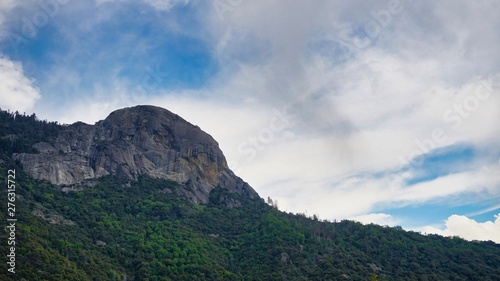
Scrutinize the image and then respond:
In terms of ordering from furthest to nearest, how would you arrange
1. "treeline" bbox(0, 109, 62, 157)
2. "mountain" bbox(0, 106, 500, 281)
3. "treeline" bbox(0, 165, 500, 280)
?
"treeline" bbox(0, 109, 62, 157)
"mountain" bbox(0, 106, 500, 281)
"treeline" bbox(0, 165, 500, 280)

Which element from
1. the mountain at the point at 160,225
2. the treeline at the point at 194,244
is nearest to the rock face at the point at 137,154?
the mountain at the point at 160,225

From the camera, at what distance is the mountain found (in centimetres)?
9694

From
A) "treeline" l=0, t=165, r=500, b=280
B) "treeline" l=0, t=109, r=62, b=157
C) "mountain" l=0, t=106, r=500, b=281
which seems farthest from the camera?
"treeline" l=0, t=109, r=62, b=157

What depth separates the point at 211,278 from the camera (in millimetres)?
102938

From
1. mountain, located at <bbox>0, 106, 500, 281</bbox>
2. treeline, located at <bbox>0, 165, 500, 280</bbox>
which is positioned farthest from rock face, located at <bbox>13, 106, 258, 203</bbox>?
treeline, located at <bbox>0, 165, 500, 280</bbox>

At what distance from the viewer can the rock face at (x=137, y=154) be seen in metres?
143

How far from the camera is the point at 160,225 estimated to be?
131000 millimetres

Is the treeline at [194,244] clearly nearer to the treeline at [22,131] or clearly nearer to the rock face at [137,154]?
the rock face at [137,154]

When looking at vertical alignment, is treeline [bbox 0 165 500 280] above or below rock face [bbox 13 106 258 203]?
below

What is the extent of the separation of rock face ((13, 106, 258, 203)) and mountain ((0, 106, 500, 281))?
1.62 feet

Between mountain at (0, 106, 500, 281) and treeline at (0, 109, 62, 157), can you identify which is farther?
treeline at (0, 109, 62, 157)

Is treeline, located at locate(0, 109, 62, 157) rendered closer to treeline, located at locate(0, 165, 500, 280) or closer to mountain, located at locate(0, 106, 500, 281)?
mountain, located at locate(0, 106, 500, 281)

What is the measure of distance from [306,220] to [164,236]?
72.5 m

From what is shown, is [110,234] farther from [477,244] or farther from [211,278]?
[477,244]
